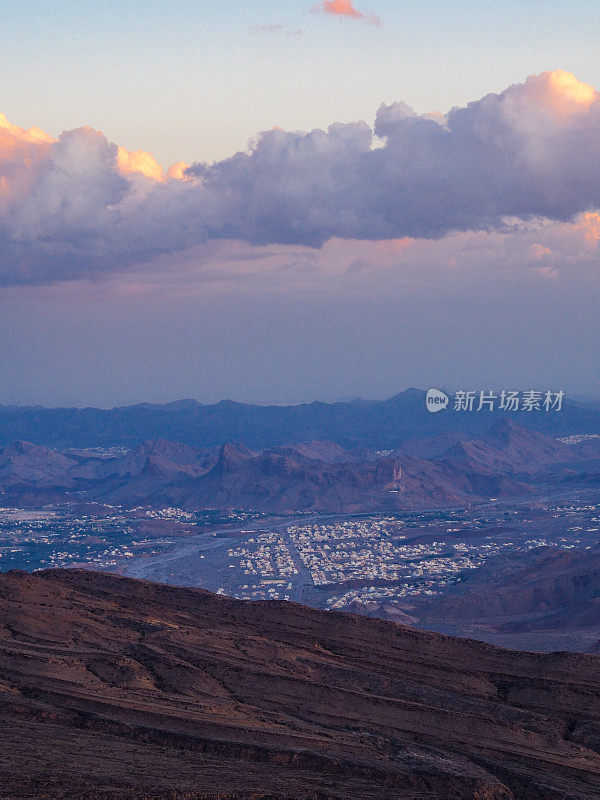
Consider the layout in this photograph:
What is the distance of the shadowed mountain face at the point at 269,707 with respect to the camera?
31797 mm

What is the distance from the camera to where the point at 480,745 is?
38.5 metres

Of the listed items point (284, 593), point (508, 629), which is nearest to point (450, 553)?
point (284, 593)

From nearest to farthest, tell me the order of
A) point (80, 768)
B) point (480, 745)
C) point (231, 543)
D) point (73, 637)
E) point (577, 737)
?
point (80, 768) < point (480, 745) < point (577, 737) < point (73, 637) < point (231, 543)

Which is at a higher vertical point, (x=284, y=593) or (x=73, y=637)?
(x=73, y=637)

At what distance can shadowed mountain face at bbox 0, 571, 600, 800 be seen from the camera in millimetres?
31797

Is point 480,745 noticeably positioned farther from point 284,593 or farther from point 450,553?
point 450,553

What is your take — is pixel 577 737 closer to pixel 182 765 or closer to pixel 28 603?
pixel 182 765

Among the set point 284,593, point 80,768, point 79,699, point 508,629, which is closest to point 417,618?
point 508,629

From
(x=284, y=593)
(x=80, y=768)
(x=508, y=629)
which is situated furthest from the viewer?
(x=284, y=593)

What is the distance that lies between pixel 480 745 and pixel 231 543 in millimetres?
136532

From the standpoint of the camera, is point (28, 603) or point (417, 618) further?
point (417, 618)

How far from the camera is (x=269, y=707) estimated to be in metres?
42.9

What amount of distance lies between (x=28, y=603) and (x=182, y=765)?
27.3 meters

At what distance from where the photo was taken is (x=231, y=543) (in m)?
173
